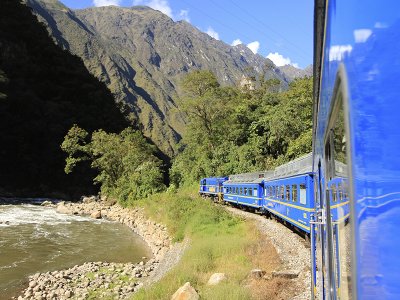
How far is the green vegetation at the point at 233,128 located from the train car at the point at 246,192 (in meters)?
7.40

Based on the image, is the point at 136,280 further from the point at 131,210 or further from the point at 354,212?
the point at 131,210

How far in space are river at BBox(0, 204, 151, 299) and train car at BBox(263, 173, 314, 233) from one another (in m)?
6.89

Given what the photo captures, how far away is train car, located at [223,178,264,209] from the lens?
2092 cm

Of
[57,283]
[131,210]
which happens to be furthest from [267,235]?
[131,210]

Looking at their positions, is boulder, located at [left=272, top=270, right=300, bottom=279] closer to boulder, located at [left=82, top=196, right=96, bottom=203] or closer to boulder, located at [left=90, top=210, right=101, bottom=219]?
boulder, located at [left=90, top=210, right=101, bottom=219]

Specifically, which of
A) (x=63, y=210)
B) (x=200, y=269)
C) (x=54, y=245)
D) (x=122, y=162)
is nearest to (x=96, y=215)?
(x=63, y=210)

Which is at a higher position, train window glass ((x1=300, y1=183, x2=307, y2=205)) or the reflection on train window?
train window glass ((x1=300, y1=183, x2=307, y2=205))

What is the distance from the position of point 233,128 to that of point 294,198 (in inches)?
1083

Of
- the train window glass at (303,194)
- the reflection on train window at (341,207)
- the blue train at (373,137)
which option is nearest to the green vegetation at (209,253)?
the train window glass at (303,194)

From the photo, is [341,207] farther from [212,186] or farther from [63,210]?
[63,210]

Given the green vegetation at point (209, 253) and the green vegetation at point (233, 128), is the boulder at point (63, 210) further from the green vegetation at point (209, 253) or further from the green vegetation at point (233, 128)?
the green vegetation at point (209, 253)

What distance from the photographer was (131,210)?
106ft

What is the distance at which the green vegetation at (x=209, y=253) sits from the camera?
941 centimetres

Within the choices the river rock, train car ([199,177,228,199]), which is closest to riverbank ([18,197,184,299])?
train car ([199,177,228,199])
